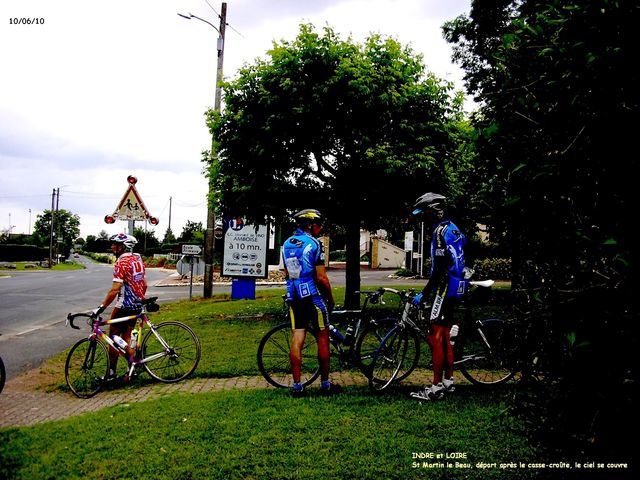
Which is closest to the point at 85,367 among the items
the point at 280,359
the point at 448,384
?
the point at 280,359

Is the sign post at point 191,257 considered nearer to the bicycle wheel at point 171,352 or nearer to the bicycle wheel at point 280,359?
the bicycle wheel at point 171,352

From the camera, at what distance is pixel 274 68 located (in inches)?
451

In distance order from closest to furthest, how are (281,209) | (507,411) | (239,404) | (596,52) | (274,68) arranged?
(596,52) → (507,411) → (239,404) → (274,68) → (281,209)

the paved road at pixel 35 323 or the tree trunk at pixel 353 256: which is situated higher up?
the tree trunk at pixel 353 256

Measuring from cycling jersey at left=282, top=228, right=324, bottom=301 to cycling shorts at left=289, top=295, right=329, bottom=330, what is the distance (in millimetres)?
57

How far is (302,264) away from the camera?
5754 millimetres

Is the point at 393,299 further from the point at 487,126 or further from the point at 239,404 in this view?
the point at 487,126

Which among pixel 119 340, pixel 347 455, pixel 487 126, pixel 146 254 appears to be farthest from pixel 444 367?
pixel 146 254

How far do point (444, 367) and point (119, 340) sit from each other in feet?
13.0

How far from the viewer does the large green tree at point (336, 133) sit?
36.3ft

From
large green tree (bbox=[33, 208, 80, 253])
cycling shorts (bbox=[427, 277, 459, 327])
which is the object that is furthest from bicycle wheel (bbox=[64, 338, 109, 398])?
large green tree (bbox=[33, 208, 80, 253])

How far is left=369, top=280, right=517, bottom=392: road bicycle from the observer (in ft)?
19.4

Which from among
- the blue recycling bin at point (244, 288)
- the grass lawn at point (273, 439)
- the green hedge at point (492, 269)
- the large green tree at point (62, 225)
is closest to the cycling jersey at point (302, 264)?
the grass lawn at point (273, 439)

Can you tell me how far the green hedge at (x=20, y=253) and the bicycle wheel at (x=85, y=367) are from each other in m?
66.0
